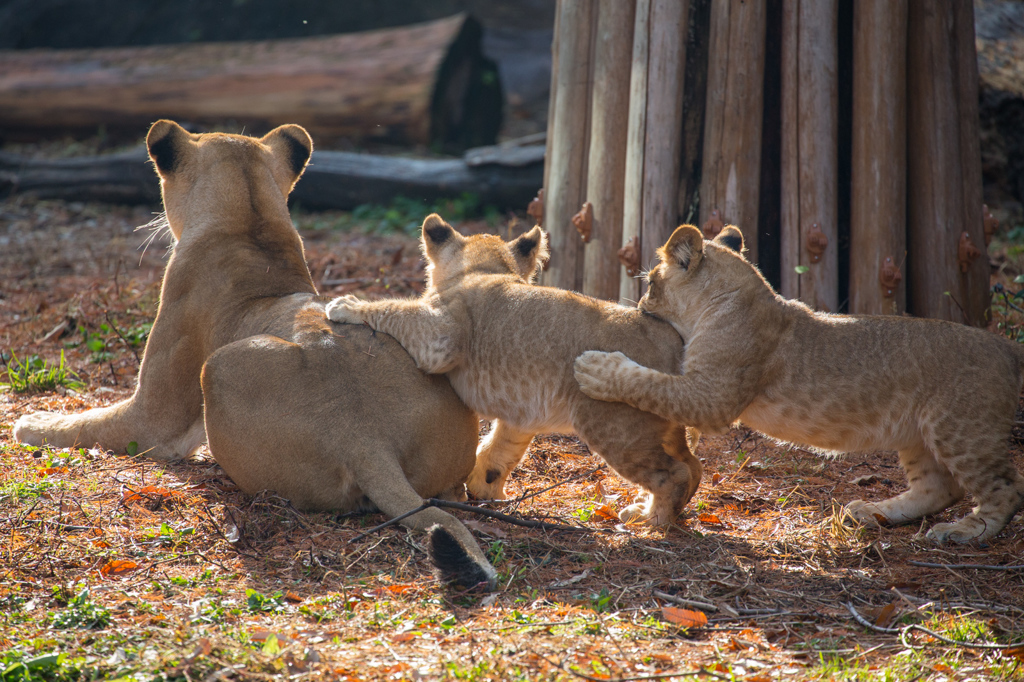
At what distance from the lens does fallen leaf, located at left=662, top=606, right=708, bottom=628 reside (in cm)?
314

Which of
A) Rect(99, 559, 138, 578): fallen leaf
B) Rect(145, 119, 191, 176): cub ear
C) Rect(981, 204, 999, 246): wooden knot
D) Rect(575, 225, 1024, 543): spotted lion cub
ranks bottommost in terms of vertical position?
Rect(99, 559, 138, 578): fallen leaf

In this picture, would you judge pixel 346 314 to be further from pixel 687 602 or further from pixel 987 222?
pixel 987 222

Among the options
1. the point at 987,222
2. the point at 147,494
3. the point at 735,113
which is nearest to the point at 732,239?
the point at 735,113

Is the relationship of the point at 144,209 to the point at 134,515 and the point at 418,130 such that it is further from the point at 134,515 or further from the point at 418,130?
the point at 134,515

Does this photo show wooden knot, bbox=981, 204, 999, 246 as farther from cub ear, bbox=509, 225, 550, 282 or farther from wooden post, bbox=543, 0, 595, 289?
cub ear, bbox=509, 225, 550, 282

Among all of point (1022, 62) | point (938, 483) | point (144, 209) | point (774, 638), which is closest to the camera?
point (774, 638)

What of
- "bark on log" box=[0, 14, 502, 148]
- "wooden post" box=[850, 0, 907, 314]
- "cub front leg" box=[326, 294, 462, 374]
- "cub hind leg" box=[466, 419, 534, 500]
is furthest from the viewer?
Answer: "bark on log" box=[0, 14, 502, 148]

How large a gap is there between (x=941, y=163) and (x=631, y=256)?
6.64 ft

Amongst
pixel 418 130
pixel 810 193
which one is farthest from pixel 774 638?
pixel 418 130

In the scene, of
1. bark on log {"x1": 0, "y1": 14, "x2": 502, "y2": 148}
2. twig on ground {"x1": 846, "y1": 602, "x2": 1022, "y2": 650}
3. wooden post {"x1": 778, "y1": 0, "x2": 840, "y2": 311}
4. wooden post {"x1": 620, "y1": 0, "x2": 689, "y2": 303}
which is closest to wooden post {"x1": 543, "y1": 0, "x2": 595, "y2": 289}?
wooden post {"x1": 620, "y1": 0, "x2": 689, "y2": 303}

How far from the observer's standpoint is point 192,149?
17.3 feet

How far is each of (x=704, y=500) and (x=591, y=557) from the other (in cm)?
116

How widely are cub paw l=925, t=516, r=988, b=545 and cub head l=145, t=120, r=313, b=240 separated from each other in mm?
3945

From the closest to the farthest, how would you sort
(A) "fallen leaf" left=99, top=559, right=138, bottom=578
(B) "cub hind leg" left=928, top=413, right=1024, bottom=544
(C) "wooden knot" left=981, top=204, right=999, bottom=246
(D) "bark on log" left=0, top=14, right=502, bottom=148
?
(A) "fallen leaf" left=99, top=559, right=138, bottom=578 < (B) "cub hind leg" left=928, top=413, right=1024, bottom=544 < (C) "wooden knot" left=981, top=204, right=999, bottom=246 < (D) "bark on log" left=0, top=14, right=502, bottom=148
